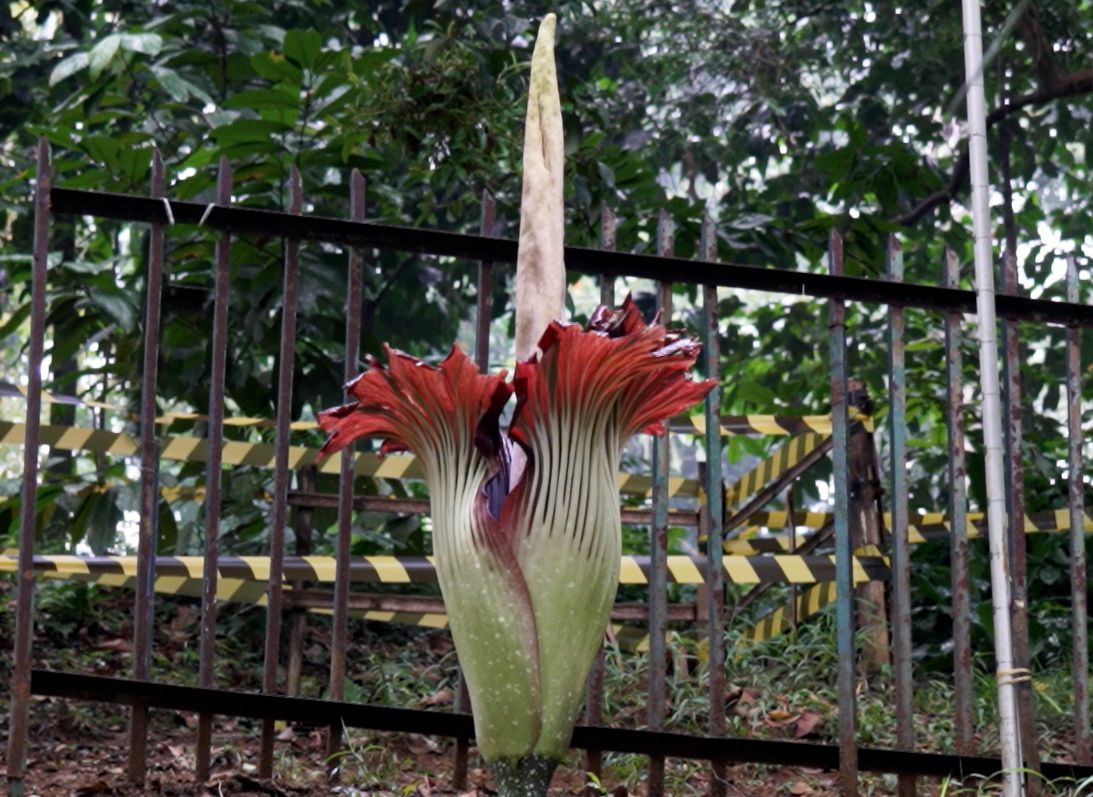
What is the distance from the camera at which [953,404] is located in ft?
12.0

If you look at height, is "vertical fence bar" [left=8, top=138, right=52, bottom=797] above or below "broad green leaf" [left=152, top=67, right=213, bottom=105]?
below

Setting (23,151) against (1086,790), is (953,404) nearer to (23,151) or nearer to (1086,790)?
(1086,790)

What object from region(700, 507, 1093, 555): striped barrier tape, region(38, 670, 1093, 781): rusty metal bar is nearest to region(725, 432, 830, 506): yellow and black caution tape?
region(700, 507, 1093, 555): striped barrier tape

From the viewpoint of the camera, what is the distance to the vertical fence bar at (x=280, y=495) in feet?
10.7

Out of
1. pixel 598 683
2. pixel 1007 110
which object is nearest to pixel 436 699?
pixel 598 683

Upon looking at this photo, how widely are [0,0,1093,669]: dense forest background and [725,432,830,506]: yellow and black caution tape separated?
629mm

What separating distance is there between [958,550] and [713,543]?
635 millimetres

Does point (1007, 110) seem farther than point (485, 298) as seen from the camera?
Yes

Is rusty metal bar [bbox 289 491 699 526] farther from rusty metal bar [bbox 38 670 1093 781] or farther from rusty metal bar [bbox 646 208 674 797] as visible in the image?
rusty metal bar [bbox 38 670 1093 781]

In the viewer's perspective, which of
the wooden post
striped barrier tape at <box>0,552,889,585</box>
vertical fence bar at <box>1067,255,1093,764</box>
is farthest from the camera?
the wooden post

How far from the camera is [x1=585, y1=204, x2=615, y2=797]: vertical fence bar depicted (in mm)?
3381

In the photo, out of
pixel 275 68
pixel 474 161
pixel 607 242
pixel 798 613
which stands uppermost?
pixel 275 68

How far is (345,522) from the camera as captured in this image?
3.35m

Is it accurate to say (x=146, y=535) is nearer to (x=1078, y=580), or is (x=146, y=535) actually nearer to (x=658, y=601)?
(x=658, y=601)
